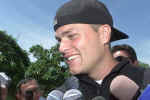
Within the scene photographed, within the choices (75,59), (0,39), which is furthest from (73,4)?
(0,39)

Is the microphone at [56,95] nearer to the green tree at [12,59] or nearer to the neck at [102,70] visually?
the neck at [102,70]

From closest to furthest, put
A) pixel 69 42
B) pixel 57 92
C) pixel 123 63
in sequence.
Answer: pixel 123 63 → pixel 69 42 → pixel 57 92

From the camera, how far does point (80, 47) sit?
5.21 ft

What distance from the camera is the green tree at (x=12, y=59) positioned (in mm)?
24656

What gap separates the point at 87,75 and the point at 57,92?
65cm

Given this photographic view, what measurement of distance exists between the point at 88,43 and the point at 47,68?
2932 centimetres

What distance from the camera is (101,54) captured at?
160 cm

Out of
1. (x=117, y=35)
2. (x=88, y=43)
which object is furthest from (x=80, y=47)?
(x=117, y=35)

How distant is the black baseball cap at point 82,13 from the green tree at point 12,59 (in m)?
23.3

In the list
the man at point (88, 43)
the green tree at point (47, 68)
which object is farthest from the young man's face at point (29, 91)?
the green tree at point (47, 68)

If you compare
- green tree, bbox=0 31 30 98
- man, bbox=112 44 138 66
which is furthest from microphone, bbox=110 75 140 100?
green tree, bbox=0 31 30 98

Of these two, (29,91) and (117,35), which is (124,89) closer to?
(117,35)

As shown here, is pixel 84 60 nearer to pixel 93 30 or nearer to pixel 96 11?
pixel 93 30

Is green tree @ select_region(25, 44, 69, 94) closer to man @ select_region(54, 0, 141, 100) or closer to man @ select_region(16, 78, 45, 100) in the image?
man @ select_region(16, 78, 45, 100)
